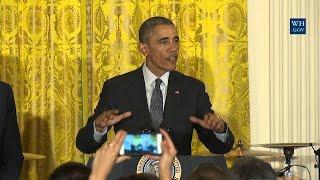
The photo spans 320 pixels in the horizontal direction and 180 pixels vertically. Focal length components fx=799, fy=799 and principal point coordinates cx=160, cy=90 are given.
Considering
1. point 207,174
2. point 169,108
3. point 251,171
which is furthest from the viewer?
point 169,108

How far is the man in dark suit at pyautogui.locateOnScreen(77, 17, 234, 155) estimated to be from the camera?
4.80 meters

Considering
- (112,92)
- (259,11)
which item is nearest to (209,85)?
(259,11)

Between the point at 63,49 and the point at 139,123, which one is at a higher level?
the point at 63,49

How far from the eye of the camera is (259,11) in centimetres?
711

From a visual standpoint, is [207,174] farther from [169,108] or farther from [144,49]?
[144,49]

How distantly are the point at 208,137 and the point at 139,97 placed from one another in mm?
533

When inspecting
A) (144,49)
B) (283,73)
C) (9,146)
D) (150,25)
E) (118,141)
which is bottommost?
(9,146)

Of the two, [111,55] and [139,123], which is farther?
[111,55]

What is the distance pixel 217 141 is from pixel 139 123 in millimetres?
495

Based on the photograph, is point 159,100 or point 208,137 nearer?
point 208,137

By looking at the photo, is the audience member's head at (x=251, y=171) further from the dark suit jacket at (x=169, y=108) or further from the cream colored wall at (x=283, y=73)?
the cream colored wall at (x=283, y=73)

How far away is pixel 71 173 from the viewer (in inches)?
125

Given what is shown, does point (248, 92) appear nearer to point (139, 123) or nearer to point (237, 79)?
point (237, 79)

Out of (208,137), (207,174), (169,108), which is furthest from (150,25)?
(207,174)
